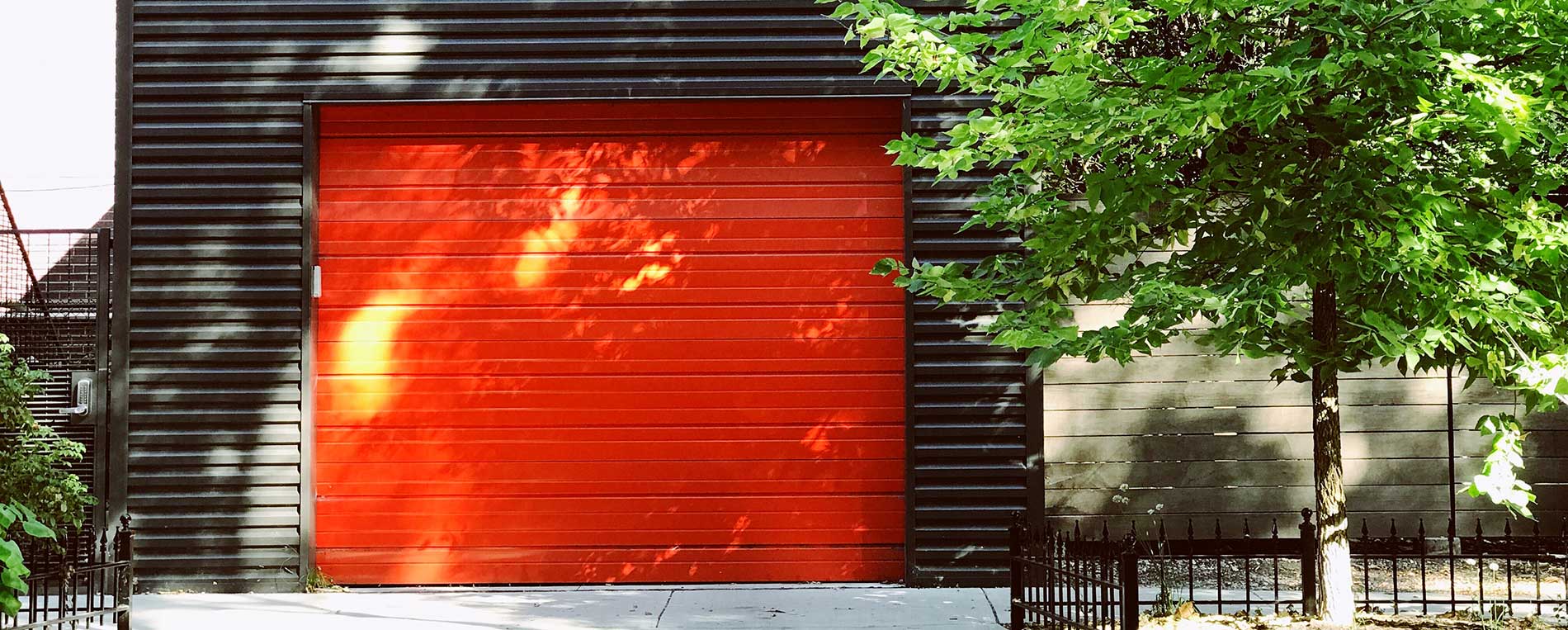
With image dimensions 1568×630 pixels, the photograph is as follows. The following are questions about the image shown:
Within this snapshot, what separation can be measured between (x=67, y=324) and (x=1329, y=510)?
32.2ft

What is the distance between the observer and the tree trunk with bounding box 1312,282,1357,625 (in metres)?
7.39

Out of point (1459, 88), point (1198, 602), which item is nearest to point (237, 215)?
point (1198, 602)

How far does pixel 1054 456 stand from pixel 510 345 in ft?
14.2

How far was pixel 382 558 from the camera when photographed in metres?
10.3

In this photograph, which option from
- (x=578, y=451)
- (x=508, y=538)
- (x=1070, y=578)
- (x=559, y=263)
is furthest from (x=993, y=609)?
(x=559, y=263)

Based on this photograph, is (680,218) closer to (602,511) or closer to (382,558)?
(602,511)

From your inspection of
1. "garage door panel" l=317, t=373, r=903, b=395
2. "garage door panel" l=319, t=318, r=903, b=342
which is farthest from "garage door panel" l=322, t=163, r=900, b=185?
"garage door panel" l=317, t=373, r=903, b=395

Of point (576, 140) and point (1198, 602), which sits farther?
point (576, 140)

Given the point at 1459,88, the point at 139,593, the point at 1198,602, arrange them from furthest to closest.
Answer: the point at 139,593 < the point at 1198,602 < the point at 1459,88

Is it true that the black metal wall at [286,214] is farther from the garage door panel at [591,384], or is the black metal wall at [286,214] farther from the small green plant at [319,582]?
the garage door panel at [591,384]

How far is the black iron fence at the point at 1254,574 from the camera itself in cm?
715

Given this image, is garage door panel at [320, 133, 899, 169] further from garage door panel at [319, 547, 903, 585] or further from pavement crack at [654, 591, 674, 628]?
pavement crack at [654, 591, 674, 628]

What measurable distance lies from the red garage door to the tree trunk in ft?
11.7

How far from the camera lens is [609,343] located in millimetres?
10406
